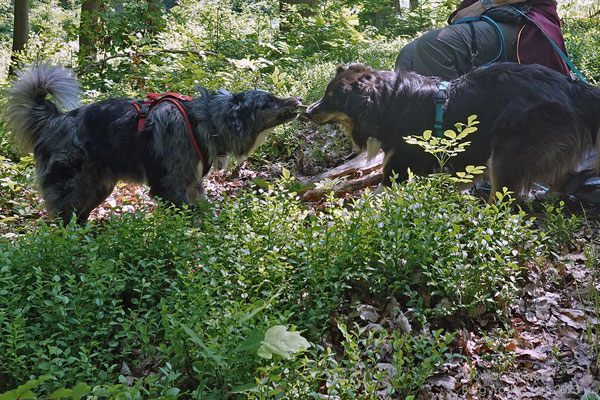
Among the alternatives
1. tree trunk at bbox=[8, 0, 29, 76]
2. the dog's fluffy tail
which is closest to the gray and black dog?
the dog's fluffy tail

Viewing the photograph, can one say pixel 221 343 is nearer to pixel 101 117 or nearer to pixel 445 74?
pixel 101 117

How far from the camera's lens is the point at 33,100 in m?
5.29

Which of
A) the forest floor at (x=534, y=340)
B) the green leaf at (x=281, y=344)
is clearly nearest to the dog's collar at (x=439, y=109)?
the forest floor at (x=534, y=340)

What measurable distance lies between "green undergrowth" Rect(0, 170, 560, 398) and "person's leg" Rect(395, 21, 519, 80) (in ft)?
8.10

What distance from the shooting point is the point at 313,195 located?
586cm

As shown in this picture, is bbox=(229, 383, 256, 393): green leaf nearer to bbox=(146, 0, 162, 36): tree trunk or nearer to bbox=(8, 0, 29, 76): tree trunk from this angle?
bbox=(146, 0, 162, 36): tree trunk

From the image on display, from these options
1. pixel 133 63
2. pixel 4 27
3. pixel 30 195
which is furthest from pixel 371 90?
pixel 4 27

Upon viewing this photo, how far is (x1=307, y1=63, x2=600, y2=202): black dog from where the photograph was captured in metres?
4.66

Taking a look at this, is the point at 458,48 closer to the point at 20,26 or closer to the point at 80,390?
the point at 80,390

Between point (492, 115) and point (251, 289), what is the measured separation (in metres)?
3.14

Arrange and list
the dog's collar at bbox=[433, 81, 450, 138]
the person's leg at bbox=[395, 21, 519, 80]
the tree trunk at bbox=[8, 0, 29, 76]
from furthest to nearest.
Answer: the tree trunk at bbox=[8, 0, 29, 76] < the person's leg at bbox=[395, 21, 519, 80] < the dog's collar at bbox=[433, 81, 450, 138]

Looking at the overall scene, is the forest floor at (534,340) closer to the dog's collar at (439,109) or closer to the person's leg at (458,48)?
the dog's collar at (439,109)

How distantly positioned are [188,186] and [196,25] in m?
8.07

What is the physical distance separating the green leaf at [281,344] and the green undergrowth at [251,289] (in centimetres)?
10
